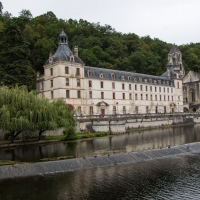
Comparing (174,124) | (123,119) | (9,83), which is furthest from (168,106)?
(9,83)

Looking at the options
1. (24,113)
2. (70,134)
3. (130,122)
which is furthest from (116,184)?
(130,122)

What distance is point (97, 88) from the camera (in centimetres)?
5378

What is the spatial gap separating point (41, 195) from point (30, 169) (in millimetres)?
5110

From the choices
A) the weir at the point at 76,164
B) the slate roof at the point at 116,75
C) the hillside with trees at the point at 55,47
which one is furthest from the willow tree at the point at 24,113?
the slate roof at the point at 116,75

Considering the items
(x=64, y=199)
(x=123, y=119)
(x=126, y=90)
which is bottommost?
(x=64, y=199)

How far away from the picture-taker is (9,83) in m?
45.1

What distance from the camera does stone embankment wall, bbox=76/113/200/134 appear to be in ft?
143

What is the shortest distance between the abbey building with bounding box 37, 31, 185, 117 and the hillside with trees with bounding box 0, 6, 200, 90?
4.46 metres

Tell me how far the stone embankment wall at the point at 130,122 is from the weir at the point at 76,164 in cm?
1875

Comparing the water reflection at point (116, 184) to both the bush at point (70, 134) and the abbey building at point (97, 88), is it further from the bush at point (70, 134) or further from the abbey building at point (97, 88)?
the abbey building at point (97, 88)

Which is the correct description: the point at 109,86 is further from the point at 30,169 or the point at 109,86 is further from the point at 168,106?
the point at 30,169

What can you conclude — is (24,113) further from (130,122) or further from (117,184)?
(130,122)

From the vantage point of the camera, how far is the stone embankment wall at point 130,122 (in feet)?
143

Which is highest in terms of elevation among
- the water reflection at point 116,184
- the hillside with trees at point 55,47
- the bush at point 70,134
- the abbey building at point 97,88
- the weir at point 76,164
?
the hillside with trees at point 55,47
